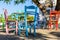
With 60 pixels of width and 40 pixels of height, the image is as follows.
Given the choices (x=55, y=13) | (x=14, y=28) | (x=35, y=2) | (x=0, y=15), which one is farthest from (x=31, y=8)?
(x=35, y=2)

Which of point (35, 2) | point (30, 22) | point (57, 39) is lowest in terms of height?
point (57, 39)

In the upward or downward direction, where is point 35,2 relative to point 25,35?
upward

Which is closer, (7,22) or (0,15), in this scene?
(7,22)

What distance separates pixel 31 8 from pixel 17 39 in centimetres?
198

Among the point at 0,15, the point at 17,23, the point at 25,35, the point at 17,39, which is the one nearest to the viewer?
the point at 17,39

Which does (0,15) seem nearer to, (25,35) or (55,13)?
(55,13)

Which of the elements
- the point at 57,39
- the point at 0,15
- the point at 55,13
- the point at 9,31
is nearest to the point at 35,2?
the point at 0,15

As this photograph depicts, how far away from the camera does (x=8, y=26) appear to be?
11703 mm

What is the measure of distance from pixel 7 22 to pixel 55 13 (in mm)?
3622

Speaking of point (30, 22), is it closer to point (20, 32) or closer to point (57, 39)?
point (20, 32)

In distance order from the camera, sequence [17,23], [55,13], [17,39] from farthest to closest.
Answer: [55,13], [17,23], [17,39]

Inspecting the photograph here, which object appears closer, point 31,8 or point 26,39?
point 26,39

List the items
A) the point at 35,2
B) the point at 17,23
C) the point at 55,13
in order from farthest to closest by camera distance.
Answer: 1. the point at 35,2
2. the point at 55,13
3. the point at 17,23

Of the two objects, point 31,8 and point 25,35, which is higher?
point 31,8
